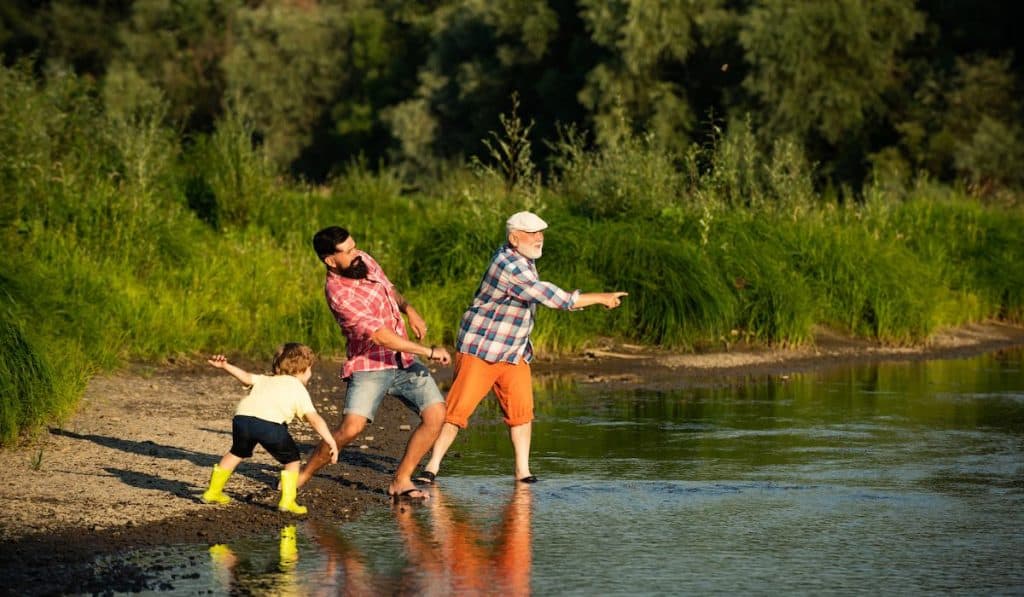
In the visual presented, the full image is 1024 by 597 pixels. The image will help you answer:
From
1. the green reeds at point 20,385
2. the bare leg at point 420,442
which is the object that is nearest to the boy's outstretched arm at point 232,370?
the bare leg at point 420,442

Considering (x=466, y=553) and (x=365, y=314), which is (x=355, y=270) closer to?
(x=365, y=314)

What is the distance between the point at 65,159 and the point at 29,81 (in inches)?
79.1

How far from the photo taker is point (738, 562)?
8578mm

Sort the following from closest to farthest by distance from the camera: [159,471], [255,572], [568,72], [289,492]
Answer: [255,572] → [289,492] → [159,471] → [568,72]

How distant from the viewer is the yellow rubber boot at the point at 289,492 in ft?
32.2

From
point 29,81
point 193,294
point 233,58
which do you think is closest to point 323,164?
point 233,58

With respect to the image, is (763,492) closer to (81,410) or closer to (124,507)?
(124,507)

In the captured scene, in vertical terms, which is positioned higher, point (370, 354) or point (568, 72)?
point (568, 72)

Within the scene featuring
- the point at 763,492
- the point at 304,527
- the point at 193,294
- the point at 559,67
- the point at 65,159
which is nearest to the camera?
the point at 304,527

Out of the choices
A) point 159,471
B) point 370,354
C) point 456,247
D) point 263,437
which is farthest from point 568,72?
point 263,437

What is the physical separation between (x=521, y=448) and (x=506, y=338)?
74 cm

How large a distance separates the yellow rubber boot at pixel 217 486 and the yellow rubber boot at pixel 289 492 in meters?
0.34

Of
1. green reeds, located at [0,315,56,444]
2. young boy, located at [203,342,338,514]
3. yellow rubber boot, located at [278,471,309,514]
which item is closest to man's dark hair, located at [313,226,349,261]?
young boy, located at [203,342,338,514]

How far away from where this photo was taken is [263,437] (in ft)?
31.9
